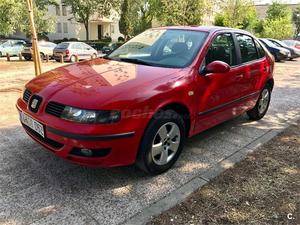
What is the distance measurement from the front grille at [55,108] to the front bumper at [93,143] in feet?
0.18

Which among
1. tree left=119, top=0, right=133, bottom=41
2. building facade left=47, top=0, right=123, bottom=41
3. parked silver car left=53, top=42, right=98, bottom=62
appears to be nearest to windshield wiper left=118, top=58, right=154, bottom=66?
parked silver car left=53, top=42, right=98, bottom=62

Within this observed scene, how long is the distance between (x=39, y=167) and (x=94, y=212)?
3.79ft

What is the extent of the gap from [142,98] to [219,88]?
4.90 feet

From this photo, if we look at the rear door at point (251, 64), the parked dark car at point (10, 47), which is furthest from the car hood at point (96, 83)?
the parked dark car at point (10, 47)

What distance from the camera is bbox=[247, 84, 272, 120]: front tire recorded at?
18.9 ft

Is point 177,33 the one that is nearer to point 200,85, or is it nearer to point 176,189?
point 200,85

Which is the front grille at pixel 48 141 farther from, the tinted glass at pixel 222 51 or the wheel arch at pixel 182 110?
the tinted glass at pixel 222 51

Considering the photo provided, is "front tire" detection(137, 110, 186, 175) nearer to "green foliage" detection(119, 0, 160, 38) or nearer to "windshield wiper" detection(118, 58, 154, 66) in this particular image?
"windshield wiper" detection(118, 58, 154, 66)

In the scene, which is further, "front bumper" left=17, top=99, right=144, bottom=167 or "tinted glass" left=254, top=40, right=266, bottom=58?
"tinted glass" left=254, top=40, right=266, bottom=58

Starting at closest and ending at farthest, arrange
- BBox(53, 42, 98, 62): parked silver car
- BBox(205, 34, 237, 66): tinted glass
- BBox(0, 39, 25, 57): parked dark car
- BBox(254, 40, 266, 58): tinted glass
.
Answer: BBox(205, 34, 237, 66): tinted glass < BBox(254, 40, 266, 58): tinted glass < BBox(53, 42, 98, 62): parked silver car < BBox(0, 39, 25, 57): parked dark car

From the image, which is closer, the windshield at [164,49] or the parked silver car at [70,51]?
the windshield at [164,49]

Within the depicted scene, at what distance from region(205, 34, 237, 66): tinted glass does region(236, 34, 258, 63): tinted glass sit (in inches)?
11.1

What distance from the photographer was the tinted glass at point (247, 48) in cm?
493

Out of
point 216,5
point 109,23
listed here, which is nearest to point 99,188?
point 216,5
